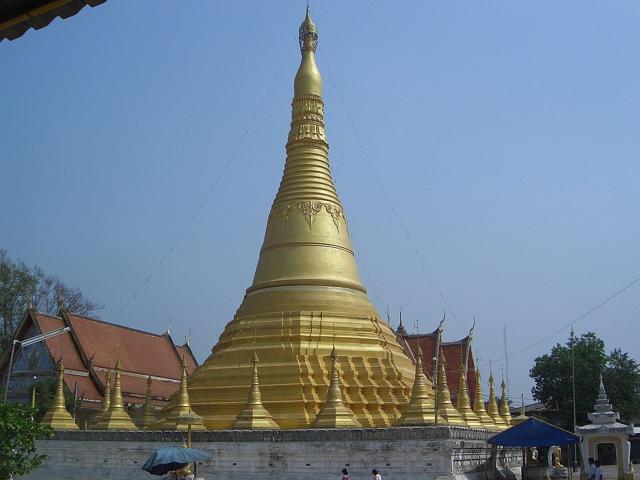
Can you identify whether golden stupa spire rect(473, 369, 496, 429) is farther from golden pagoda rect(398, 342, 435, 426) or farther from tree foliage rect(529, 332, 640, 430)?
tree foliage rect(529, 332, 640, 430)

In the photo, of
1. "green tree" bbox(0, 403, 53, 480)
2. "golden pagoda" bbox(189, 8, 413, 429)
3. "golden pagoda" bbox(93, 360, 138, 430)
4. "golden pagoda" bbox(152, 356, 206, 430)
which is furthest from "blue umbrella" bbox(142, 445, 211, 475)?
"golden pagoda" bbox(93, 360, 138, 430)

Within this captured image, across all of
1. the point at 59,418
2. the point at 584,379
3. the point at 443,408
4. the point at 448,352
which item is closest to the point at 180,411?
the point at 59,418

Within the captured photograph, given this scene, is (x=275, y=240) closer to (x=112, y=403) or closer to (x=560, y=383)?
(x=112, y=403)

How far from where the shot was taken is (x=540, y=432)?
59.6ft

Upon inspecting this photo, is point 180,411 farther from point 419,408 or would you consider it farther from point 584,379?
point 584,379

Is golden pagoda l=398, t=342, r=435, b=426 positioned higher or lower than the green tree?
higher

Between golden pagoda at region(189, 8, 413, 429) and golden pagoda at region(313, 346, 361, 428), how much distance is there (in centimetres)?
108

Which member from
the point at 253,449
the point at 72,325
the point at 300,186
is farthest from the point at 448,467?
the point at 72,325

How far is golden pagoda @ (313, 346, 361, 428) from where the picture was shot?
18.5 metres

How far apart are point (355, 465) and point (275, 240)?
28.4ft

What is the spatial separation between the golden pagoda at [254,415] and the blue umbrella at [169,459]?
10.6 feet

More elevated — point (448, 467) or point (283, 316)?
point (283, 316)

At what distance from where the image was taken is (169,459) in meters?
15.2

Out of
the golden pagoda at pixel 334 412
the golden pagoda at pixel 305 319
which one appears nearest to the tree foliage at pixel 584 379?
the golden pagoda at pixel 305 319
